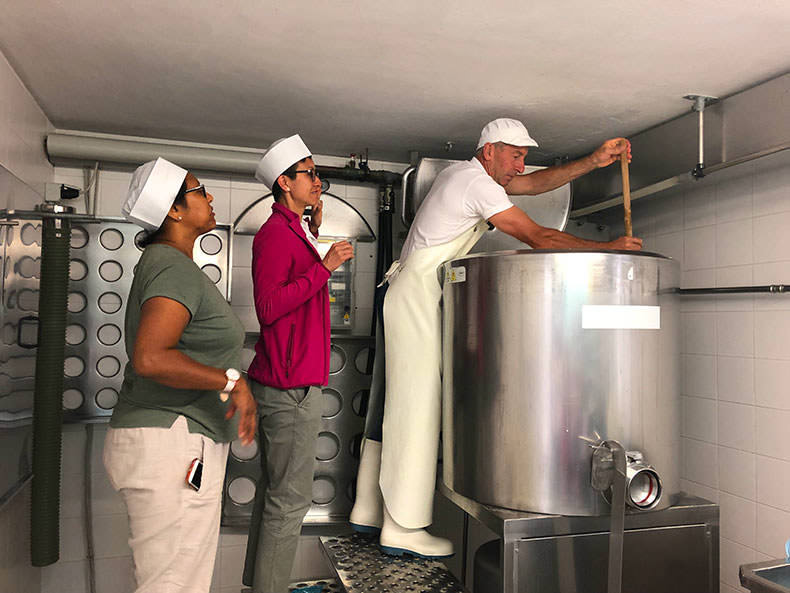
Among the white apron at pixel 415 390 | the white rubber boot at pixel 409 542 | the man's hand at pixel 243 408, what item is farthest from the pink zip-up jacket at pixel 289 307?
the white rubber boot at pixel 409 542

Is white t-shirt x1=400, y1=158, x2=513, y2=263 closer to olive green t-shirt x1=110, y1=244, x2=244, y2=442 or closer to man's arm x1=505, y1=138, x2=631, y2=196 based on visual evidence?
man's arm x1=505, y1=138, x2=631, y2=196

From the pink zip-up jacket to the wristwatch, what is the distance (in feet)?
1.54

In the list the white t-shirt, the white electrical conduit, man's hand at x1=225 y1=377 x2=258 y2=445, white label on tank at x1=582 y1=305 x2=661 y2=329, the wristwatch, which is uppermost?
the white electrical conduit

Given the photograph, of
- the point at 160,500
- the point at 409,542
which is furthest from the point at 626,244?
the point at 160,500

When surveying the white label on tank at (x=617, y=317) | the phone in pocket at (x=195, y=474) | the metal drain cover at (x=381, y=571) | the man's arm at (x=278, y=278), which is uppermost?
the man's arm at (x=278, y=278)

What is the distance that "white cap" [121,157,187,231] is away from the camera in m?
1.80

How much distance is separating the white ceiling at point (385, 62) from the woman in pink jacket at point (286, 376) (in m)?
0.60

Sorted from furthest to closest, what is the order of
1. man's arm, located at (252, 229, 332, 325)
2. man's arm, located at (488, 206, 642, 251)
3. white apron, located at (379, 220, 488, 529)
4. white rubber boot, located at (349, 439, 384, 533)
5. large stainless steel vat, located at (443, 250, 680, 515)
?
1. white rubber boot, located at (349, 439, 384, 533)
2. white apron, located at (379, 220, 488, 529)
3. man's arm, located at (488, 206, 642, 251)
4. man's arm, located at (252, 229, 332, 325)
5. large stainless steel vat, located at (443, 250, 680, 515)

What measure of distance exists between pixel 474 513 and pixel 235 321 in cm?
101

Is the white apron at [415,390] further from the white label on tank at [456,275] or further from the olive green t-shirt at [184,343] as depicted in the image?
the olive green t-shirt at [184,343]

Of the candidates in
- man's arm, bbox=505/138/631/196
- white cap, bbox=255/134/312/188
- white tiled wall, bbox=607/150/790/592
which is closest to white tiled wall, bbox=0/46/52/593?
white cap, bbox=255/134/312/188

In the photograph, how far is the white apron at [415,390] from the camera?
7.75ft

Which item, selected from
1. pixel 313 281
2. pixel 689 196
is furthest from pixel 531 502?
pixel 689 196

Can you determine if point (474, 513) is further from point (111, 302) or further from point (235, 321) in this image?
point (111, 302)
